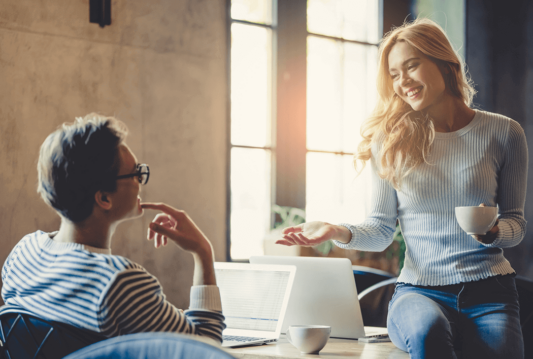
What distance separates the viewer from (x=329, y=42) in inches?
180

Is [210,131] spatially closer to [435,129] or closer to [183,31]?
[183,31]

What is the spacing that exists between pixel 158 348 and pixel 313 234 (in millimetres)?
1137

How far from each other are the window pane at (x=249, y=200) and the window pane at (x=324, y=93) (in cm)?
53

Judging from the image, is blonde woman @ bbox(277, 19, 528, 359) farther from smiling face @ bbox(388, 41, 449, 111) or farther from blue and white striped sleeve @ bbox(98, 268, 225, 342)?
blue and white striped sleeve @ bbox(98, 268, 225, 342)

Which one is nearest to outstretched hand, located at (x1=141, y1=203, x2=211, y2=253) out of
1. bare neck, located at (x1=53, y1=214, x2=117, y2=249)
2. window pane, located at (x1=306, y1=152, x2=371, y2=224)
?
bare neck, located at (x1=53, y1=214, x2=117, y2=249)

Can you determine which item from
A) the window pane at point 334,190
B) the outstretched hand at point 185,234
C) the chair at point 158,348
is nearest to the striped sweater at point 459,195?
the outstretched hand at point 185,234

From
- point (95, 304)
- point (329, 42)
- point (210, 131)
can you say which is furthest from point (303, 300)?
point (329, 42)

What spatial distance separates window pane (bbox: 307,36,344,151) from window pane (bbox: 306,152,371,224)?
0.42 feet

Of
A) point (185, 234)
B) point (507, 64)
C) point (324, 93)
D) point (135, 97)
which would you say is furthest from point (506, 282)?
point (507, 64)

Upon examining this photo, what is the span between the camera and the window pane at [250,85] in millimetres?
4090

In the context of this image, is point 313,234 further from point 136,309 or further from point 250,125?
point 250,125

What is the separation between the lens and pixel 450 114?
177 cm

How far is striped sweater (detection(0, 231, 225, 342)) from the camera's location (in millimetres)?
909

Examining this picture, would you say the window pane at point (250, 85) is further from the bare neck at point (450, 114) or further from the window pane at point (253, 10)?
the bare neck at point (450, 114)
